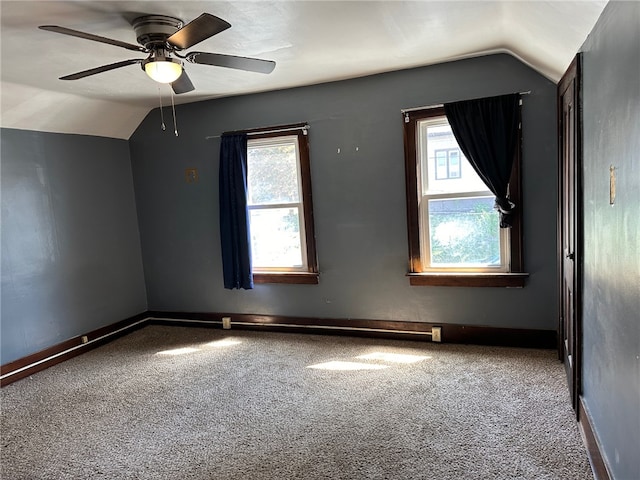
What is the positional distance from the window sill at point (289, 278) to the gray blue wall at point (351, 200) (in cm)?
8

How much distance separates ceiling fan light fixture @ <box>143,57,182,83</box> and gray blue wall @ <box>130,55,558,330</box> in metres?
1.90

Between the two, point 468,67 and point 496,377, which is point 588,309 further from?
point 468,67

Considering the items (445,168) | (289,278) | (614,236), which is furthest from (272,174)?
(614,236)

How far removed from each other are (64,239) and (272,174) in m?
2.15

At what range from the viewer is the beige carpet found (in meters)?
2.29

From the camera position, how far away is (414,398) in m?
2.93

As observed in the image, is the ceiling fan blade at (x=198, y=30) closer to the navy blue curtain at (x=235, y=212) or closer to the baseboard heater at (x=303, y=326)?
the navy blue curtain at (x=235, y=212)

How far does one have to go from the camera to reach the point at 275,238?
447 cm

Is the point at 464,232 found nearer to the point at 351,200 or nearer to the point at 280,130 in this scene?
the point at 351,200

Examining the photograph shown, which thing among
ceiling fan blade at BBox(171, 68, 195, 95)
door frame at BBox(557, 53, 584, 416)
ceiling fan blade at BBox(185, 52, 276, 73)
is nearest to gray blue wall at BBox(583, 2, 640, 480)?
door frame at BBox(557, 53, 584, 416)

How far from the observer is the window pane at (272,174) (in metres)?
4.29

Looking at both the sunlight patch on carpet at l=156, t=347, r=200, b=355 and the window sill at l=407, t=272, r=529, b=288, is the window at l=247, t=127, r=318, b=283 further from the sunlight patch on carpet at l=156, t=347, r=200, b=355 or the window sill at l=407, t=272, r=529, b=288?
the window sill at l=407, t=272, r=529, b=288

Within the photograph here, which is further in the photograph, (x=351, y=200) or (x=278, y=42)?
(x=351, y=200)

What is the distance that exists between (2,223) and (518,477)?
4253 mm
